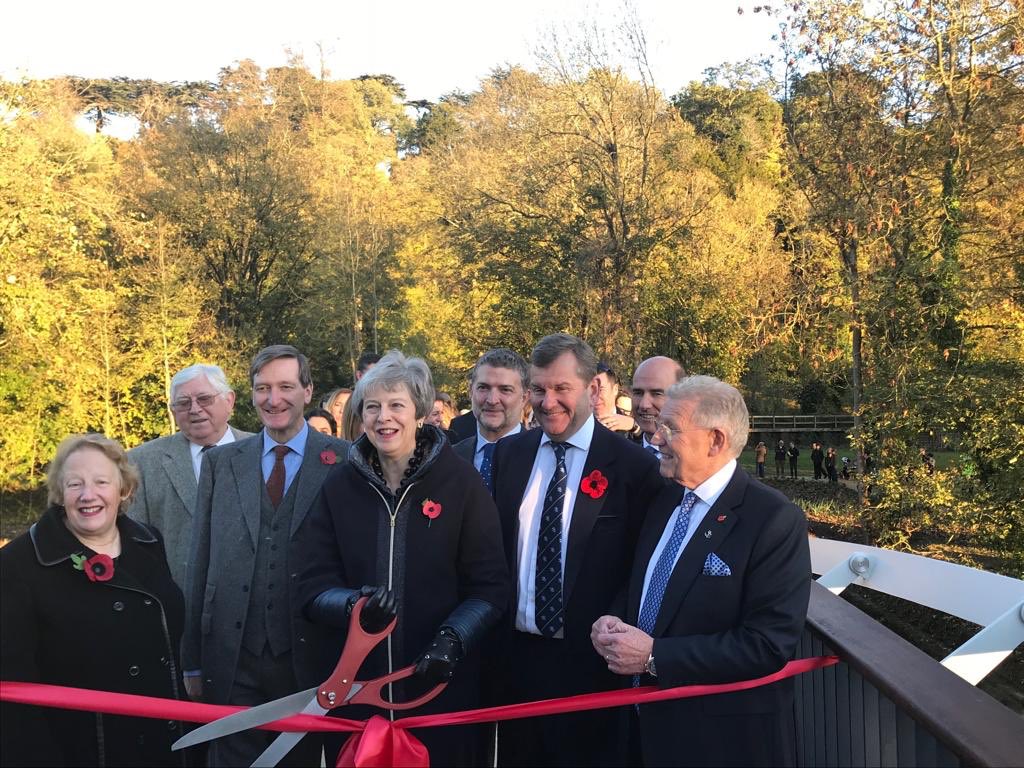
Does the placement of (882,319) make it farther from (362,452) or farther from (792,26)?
(362,452)

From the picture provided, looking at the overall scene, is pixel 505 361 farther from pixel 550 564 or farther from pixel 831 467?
pixel 831 467

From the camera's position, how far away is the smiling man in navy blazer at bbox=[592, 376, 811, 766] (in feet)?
9.37

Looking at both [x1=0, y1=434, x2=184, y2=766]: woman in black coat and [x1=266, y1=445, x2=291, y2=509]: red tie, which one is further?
[x1=266, y1=445, x2=291, y2=509]: red tie

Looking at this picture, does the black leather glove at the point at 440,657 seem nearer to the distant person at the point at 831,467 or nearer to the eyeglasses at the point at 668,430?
the eyeglasses at the point at 668,430

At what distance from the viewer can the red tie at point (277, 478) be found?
13.7 feet

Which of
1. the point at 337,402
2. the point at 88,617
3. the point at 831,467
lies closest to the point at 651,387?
the point at 88,617

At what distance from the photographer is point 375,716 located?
3207mm

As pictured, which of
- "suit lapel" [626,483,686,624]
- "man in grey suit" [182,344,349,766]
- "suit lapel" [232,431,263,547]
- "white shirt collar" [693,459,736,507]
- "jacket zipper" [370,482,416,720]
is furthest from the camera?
"suit lapel" [232,431,263,547]

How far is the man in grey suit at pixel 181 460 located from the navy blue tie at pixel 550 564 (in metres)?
1.66

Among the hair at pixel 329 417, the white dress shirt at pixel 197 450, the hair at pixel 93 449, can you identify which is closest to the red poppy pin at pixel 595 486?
the hair at pixel 93 449

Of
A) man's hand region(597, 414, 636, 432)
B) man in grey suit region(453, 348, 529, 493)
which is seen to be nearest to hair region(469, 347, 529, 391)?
man in grey suit region(453, 348, 529, 493)

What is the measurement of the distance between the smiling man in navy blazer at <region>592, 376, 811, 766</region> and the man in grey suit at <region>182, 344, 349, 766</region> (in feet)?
4.80

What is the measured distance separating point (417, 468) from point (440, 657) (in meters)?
0.70

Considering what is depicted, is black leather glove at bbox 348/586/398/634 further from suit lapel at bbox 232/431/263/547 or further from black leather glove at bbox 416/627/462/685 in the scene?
suit lapel at bbox 232/431/263/547
